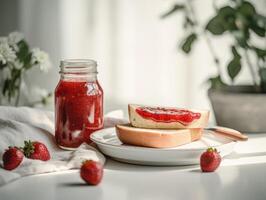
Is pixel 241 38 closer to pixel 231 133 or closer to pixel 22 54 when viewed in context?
pixel 231 133

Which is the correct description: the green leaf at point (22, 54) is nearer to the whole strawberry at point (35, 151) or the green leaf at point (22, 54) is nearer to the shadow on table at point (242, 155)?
the whole strawberry at point (35, 151)

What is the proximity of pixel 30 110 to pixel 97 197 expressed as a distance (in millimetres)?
662

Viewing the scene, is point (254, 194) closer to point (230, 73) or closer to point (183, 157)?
point (183, 157)

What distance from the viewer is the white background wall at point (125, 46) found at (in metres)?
3.46

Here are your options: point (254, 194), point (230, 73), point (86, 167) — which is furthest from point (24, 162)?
point (230, 73)

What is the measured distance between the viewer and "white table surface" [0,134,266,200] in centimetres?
130

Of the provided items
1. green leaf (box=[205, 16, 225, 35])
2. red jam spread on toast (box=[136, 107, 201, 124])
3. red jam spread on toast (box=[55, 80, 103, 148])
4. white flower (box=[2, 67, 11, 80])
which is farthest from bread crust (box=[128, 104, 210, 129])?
white flower (box=[2, 67, 11, 80])

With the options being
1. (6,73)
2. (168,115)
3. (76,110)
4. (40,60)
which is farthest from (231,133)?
(6,73)

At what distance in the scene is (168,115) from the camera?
163 centimetres

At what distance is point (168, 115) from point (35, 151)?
35 centimetres

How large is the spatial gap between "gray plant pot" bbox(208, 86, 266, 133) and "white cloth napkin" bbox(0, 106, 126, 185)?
0.39 m

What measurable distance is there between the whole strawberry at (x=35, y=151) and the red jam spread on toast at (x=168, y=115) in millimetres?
267

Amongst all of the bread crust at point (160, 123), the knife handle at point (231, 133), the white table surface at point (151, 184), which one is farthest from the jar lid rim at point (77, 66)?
the knife handle at point (231, 133)

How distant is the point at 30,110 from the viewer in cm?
188
